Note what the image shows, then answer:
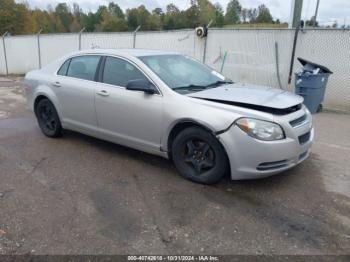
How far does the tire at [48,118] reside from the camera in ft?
18.5

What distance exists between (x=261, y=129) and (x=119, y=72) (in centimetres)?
218

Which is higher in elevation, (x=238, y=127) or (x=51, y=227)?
(x=238, y=127)

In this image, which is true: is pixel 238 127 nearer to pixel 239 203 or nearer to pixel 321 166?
pixel 239 203

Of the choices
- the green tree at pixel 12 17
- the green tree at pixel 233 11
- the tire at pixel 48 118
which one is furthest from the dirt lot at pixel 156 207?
the green tree at pixel 233 11

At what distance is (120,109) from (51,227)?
1825 millimetres

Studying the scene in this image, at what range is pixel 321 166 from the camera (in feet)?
14.8

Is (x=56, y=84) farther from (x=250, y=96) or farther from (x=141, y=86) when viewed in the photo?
(x=250, y=96)

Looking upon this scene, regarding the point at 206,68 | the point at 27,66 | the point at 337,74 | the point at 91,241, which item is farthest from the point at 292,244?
the point at 27,66

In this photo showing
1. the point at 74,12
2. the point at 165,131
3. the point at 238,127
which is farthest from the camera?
the point at 74,12

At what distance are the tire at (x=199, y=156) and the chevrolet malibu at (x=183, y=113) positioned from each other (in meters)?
0.01

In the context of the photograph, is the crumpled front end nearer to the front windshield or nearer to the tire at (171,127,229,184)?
the tire at (171,127,229,184)

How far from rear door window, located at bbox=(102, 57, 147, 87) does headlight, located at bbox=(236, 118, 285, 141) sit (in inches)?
59.6

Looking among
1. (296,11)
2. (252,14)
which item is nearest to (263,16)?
(252,14)

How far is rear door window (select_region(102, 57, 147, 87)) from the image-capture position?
4430 millimetres
